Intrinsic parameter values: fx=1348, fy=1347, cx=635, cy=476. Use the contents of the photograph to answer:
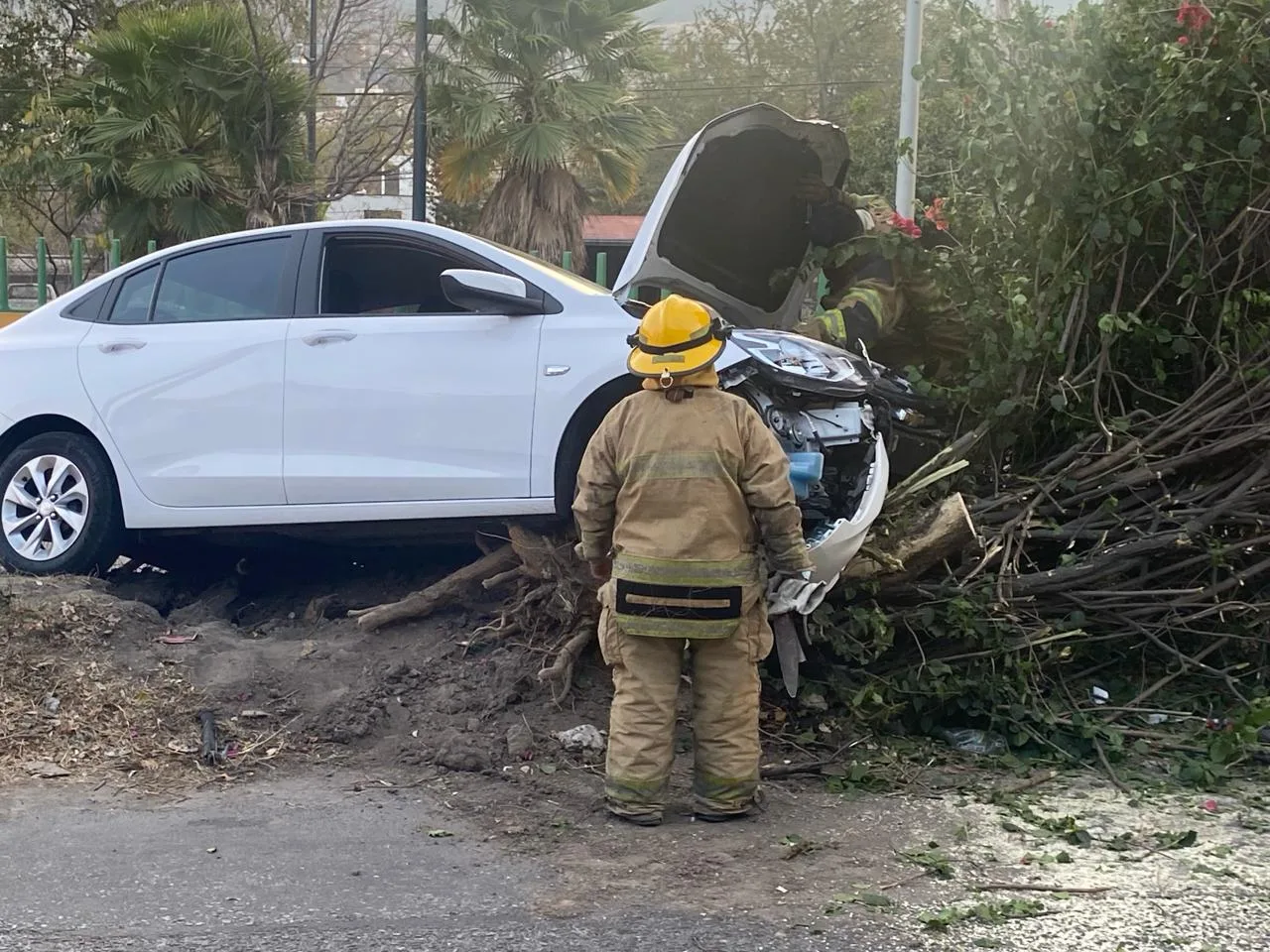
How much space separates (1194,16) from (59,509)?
18.1ft

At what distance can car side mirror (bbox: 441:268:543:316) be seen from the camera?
568 cm

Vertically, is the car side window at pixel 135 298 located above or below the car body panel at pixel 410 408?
above

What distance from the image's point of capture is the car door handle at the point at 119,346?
6453mm

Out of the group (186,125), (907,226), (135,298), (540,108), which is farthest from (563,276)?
(540,108)

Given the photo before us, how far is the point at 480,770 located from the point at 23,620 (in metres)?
2.22

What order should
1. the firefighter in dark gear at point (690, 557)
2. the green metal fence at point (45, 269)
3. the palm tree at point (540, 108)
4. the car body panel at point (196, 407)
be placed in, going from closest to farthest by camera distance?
the firefighter in dark gear at point (690, 557), the car body panel at point (196, 407), the green metal fence at point (45, 269), the palm tree at point (540, 108)

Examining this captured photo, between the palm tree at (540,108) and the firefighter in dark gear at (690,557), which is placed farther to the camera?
the palm tree at (540,108)

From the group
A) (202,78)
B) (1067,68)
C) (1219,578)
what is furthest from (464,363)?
(202,78)

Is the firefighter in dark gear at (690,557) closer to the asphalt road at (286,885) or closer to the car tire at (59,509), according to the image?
the asphalt road at (286,885)

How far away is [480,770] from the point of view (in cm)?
486

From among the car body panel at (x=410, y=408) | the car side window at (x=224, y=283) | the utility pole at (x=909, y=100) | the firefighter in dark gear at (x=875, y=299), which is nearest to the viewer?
the car body panel at (x=410, y=408)

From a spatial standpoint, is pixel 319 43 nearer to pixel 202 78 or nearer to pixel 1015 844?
pixel 202 78

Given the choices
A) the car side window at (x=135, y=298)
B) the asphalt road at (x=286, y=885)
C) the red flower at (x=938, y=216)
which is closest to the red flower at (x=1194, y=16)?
the red flower at (x=938, y=216)

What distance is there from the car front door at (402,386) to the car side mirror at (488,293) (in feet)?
0.25
